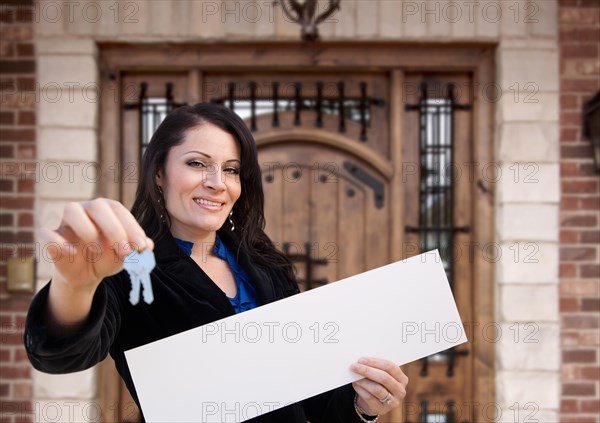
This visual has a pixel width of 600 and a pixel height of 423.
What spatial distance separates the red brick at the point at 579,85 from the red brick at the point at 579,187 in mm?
377

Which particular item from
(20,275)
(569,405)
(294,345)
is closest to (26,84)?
(20,275)

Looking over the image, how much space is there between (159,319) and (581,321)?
→ 7.05 feet

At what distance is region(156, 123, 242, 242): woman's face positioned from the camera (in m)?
1.21

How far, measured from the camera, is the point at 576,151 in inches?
112

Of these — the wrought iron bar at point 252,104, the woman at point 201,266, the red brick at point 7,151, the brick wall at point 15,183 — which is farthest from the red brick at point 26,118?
the woman at point 201,266

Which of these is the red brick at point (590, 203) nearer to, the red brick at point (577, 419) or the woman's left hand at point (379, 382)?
the red brick at point (577, 419)

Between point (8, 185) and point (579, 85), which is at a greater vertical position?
point (579, 85)

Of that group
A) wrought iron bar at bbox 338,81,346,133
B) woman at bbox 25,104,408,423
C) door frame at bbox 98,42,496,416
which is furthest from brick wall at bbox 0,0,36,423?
woman at bbox 25,104,408,423

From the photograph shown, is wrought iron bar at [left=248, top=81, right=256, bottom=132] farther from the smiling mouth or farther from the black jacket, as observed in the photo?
the smiling mouth

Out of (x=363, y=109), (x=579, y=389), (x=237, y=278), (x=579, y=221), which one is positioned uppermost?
(x=363, y=109)

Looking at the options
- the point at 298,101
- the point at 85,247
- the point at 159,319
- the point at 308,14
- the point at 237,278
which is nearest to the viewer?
the point at 85,247

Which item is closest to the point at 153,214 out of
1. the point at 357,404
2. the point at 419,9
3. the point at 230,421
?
the point at 230,421

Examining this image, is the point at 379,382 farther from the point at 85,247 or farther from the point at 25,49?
the point at 25,49

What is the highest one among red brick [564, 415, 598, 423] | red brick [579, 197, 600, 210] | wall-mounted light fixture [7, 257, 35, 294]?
red brick [579, 197, 600, 210]
